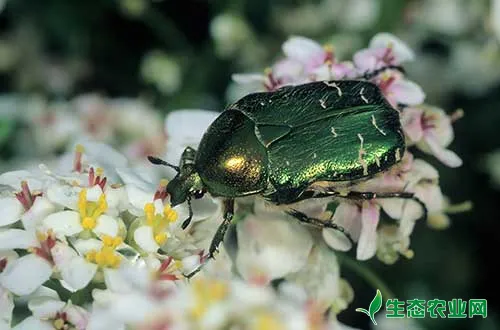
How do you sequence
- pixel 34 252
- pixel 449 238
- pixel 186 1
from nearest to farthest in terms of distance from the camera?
pixel 34 252, pixel 449 238, pixel 186 1

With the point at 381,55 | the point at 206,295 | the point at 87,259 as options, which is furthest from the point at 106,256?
the point at 381,55

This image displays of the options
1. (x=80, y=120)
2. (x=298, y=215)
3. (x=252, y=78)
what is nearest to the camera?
(x=298, y=215)

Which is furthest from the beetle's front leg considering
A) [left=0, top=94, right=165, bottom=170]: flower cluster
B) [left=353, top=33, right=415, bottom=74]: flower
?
[left=0, top=94, right=165, bottom=170]: flower cluster

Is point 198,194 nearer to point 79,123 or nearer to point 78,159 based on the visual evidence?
point 78,159

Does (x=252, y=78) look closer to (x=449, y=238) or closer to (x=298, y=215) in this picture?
(x=298, y=215)

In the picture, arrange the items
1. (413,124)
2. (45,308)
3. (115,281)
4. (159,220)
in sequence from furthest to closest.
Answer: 1. (413,124)
2. (159,220)
3. (45,308)
4. (115,281)

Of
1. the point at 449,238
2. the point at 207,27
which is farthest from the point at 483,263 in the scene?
the point at 207,27

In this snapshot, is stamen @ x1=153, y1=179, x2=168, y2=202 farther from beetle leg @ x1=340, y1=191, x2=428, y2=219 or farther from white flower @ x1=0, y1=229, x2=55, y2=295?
beetle leg @ x1=340, y1=191, x2=428, y2=219
